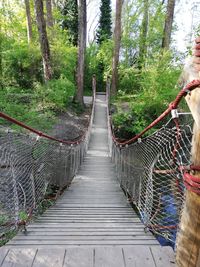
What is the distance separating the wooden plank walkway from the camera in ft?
4.52

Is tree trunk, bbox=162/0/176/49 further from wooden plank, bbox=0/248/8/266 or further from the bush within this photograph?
wooden plank, bbox=0/248/8/266

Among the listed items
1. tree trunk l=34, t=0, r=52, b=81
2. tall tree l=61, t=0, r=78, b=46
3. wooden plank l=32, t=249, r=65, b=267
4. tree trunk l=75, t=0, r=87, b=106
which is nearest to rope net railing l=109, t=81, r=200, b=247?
wooden plank l=32, t=249, r=65, b=267

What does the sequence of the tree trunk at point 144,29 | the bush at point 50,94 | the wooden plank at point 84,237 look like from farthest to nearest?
the tree trunk at point 144,29 → the bush at point 50,94 → the wooden plank at point 84,237

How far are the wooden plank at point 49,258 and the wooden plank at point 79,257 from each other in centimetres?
3

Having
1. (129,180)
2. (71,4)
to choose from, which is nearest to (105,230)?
(129,180)

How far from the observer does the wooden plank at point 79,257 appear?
1.35 m

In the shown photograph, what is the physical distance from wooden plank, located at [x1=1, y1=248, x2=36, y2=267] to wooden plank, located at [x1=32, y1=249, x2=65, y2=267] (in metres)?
0.03

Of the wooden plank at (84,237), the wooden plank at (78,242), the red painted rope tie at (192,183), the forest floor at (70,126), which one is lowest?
the forest floor at (70,126)

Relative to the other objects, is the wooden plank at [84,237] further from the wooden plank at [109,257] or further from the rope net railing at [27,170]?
the wooden plank at [109,257]

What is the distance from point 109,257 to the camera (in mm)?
1401

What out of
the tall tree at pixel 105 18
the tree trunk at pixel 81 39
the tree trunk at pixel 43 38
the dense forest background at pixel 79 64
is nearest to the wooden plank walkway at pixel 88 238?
the dense forest background at pixel 79 64

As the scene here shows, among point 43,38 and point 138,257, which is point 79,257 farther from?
point 43,38

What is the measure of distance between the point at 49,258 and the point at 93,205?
2.06 m

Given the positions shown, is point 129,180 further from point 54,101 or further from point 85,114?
point 85,114
